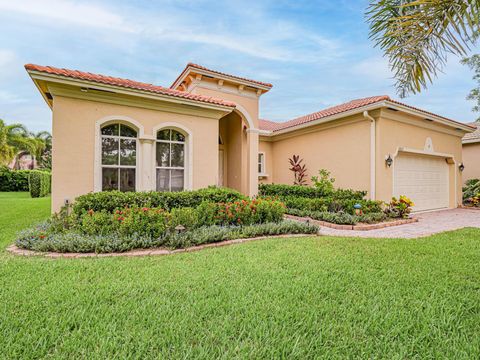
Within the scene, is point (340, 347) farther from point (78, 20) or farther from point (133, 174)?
point (78, 20)

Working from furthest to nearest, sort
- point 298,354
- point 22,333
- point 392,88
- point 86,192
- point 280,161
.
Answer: point 280,161
point 86,192
point 392,88
point 22,333
point 298,354

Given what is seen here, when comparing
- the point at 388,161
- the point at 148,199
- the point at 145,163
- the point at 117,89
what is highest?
the point at 117,89

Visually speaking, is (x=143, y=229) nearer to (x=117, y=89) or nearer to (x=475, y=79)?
(x=117, y=89)

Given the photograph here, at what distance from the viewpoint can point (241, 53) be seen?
541 inches

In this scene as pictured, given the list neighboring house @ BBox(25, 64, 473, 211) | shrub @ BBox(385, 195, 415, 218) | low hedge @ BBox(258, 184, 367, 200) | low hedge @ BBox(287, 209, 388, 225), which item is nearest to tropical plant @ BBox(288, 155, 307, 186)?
neighboring house @ BBox(25, 64, 473, 211)

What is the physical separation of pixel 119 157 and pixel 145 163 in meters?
0.81

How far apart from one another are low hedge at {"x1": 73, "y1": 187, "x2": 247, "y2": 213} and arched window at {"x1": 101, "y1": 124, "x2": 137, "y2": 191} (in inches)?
45.3

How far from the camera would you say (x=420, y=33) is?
4.04m

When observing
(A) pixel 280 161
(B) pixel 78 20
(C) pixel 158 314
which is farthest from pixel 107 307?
(A) pixel 280 161

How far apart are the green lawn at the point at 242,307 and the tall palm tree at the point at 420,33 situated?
135 inches

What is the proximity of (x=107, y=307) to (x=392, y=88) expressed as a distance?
575 centimetres

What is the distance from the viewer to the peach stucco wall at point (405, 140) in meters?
10.4

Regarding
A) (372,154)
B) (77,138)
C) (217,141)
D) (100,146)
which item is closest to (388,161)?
(372,154)

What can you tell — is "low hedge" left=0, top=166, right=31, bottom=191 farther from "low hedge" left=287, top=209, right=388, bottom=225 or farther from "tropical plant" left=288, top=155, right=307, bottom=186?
"low hedge" left=287, top=209, right=388, bottom=225
